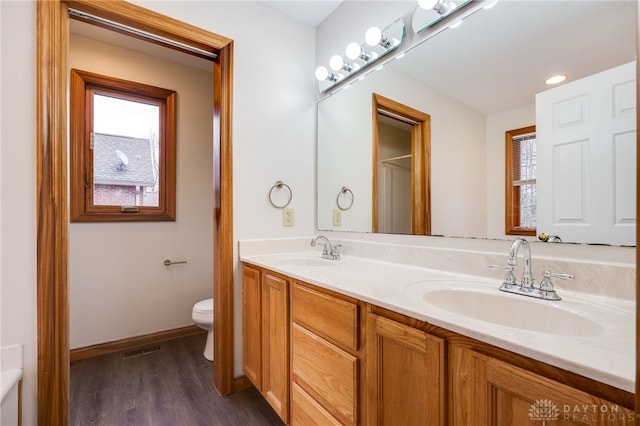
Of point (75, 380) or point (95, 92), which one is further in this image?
point (95, 92)

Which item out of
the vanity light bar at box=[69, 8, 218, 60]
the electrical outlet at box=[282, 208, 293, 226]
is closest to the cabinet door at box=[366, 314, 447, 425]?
the electrical outlet at box=[282, 208, 293, 226]

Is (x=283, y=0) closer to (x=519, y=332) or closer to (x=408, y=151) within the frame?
(x=408, y=151)

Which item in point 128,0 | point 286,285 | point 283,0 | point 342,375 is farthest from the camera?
point 283,0

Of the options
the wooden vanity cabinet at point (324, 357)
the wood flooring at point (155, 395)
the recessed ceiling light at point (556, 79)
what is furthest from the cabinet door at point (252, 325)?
the recessed ceiling light at point (556, 79)

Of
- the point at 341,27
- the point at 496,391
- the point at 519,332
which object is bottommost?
the point at 496,391

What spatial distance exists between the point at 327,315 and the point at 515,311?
2.09 ft

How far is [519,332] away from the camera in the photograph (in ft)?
2.02

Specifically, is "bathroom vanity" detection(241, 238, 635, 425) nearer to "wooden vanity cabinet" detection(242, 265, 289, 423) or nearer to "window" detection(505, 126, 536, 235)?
"wooden vanity cabinet" detection(242, 265, 289, 423)

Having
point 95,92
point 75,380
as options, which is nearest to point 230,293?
point 75,380

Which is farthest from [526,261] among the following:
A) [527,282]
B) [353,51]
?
[353,51]

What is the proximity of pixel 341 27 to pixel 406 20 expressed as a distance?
55 centimetres

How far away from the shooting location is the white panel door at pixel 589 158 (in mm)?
850

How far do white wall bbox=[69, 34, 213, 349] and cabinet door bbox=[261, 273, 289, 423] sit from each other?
143 centimetres

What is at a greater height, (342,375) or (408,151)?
(408,151)
